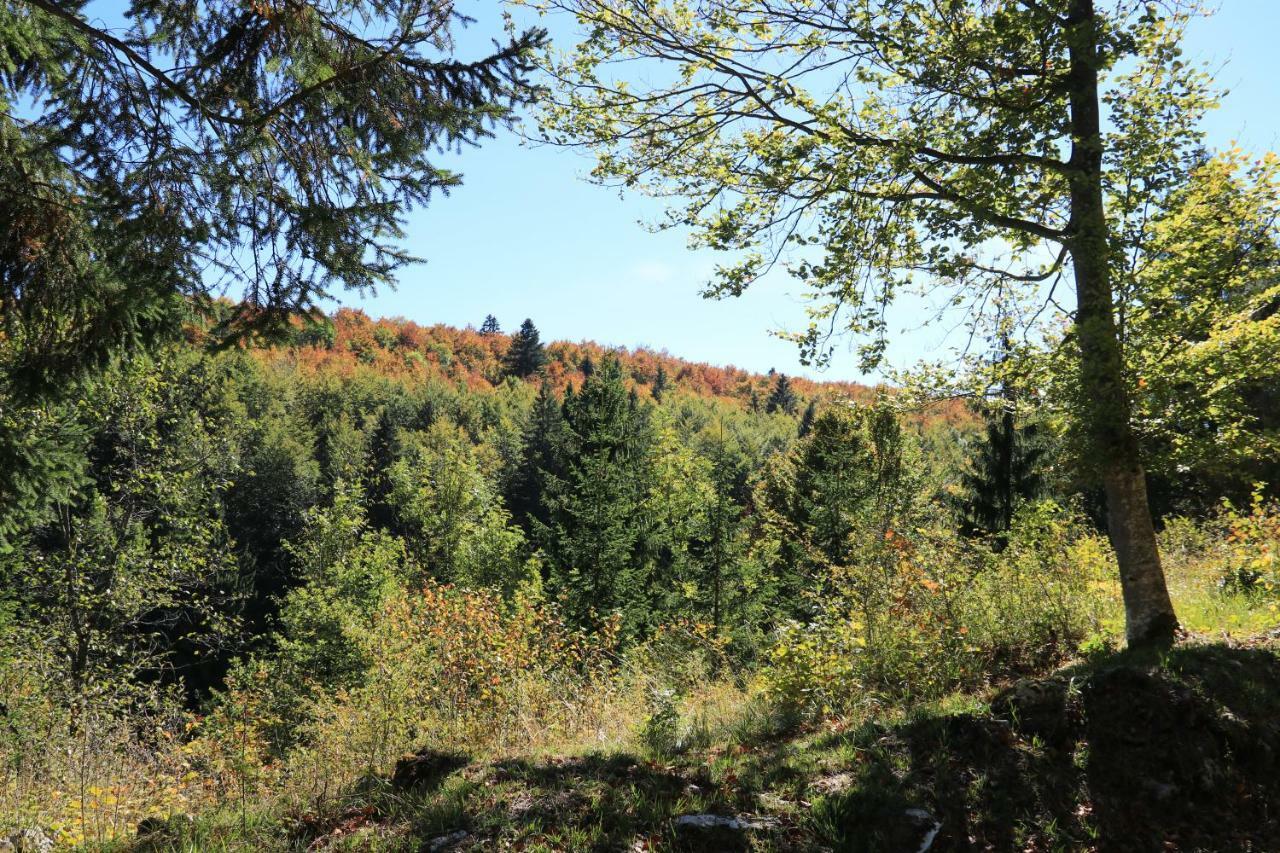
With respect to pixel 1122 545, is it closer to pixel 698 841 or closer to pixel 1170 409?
pixel 1170 409

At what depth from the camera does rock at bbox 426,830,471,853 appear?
4043 millimetres

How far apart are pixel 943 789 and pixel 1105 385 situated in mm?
3489

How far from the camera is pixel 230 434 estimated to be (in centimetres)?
1622

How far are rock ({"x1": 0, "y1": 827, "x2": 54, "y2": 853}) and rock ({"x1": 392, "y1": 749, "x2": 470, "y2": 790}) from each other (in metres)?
2.11

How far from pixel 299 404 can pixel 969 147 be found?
82.3 m

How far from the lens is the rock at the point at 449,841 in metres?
4.04

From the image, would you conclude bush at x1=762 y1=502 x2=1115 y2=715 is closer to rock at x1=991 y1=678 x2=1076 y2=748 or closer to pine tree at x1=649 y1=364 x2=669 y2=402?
rock at x1=991 y1=678 x2=1076 y2=748

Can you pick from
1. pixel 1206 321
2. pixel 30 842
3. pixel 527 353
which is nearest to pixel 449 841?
pixel 30 842

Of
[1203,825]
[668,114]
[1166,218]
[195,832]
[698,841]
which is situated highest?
[668,114]

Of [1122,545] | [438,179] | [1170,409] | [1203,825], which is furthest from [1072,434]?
[438,179]

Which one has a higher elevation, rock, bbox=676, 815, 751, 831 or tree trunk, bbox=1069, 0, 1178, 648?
tree trunk, bbox=1069, 0, 1178, 648

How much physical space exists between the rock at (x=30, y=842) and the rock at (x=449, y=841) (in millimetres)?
2518

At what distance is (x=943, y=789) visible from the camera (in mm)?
4348

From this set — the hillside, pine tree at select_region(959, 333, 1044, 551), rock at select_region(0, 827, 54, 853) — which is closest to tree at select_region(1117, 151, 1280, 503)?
rock at select_region(0, 827, 54, 853)
